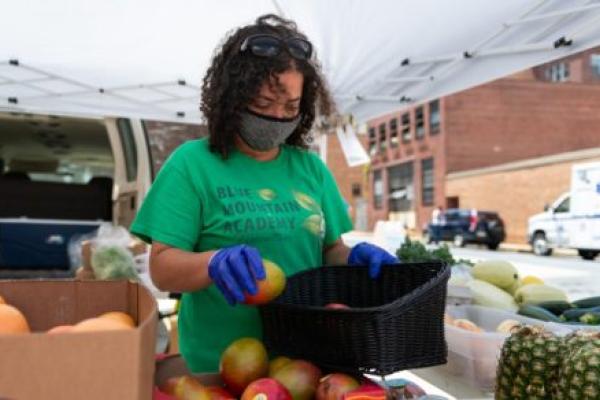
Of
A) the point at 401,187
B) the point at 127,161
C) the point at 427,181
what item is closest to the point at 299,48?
the point at 127,161

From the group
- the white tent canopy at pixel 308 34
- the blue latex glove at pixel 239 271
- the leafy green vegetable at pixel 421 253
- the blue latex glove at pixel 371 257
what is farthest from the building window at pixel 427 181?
the blue latex glove at pixel 239 271

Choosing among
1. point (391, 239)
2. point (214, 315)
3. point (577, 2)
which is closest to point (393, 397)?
point (214, 315)

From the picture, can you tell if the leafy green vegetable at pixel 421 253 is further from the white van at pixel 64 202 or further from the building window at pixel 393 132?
the building window at pixel 393 132

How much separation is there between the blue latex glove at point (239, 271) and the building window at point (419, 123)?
36.3 metres

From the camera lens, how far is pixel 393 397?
1.31 m

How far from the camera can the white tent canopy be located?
3.80 metres

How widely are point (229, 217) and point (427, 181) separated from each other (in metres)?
35.3

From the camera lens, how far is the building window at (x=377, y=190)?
42625 millimetres

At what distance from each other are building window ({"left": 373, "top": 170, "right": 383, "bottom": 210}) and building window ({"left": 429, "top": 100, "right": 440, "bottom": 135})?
25.1ft

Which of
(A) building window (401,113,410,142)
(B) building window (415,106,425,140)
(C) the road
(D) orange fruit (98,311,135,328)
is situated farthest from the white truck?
(A) building window (401,113,410,142)

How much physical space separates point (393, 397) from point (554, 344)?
1.31ft

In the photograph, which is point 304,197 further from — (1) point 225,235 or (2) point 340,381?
(2) point 340,381

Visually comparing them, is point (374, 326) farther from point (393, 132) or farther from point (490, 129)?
point (393, 132)

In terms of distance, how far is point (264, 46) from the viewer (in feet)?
→ 5.00
